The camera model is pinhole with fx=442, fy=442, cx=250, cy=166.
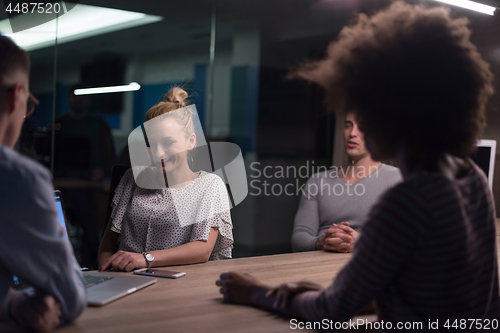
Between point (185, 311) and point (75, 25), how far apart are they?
9.13ft

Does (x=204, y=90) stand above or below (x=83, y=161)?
above

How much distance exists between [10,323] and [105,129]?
2.67 metres

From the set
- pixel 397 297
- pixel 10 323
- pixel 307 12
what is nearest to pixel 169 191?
pixel 10 323

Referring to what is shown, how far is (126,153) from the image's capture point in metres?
3.48

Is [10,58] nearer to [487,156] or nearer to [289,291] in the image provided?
[289,291]

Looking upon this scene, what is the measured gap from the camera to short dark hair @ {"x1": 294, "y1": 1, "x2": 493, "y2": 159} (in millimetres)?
829

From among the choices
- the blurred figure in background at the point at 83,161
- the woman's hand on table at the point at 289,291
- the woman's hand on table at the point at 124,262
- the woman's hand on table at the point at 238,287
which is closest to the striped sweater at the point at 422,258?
the woman's hand on table at the point at 289,291

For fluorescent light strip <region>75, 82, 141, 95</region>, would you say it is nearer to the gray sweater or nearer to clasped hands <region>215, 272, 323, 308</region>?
the gray sweater

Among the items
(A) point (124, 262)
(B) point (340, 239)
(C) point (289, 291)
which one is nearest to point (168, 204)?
(A) point (124, 262)

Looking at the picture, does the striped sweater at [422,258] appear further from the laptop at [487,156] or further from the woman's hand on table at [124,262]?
the laptop at [487,156]

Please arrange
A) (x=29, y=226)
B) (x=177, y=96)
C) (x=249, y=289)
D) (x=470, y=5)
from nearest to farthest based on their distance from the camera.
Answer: (x=29, y=226) → (x=249, y=289) → (x=177, y=96) → (x=470, y=5)

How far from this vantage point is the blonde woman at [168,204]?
1.93 meters

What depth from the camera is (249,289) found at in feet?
3.95

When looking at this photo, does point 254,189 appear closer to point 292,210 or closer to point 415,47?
point 292,210
